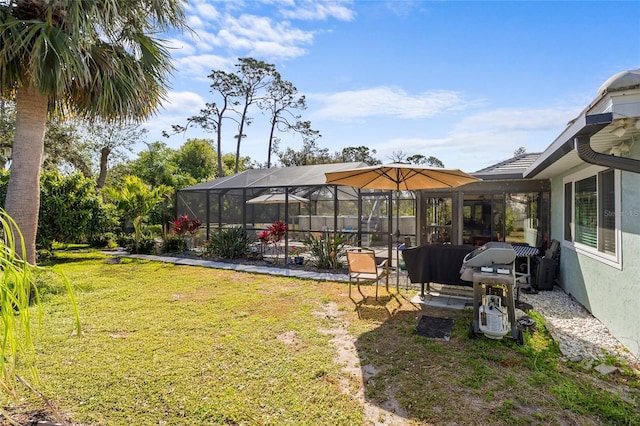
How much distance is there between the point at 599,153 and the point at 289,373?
376 cm

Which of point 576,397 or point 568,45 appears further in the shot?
point 568,45

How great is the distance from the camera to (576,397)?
2812 mm

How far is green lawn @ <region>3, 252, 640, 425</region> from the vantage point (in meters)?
2.66

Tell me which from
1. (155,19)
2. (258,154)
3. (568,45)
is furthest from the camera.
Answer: (258,154)

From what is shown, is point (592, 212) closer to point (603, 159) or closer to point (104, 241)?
point (603, 159)

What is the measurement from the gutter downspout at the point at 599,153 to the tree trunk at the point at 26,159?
782cm

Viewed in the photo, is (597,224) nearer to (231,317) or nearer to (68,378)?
(231,317)

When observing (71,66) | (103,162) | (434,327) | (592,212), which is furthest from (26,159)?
(103,162)

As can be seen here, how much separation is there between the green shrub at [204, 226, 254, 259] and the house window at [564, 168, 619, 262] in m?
8.32

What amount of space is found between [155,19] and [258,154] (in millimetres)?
21077

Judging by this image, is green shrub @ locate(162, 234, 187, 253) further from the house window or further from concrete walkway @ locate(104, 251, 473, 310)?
the house window

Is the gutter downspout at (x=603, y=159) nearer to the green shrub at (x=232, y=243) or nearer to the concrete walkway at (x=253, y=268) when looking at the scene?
the concrete walkway at (x=253, y=268)

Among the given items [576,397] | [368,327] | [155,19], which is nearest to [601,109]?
[576,397]

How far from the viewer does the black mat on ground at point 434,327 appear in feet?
13.9
